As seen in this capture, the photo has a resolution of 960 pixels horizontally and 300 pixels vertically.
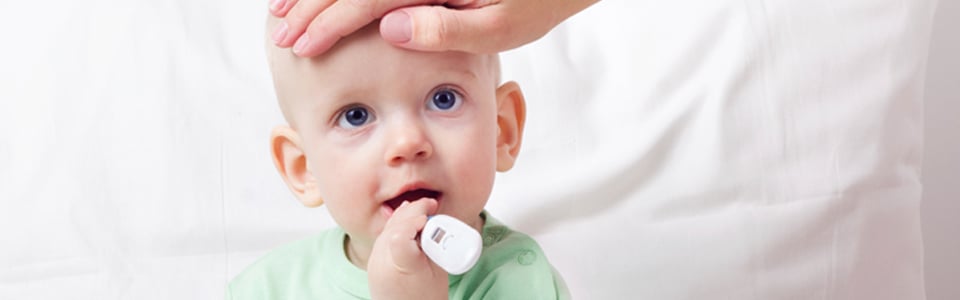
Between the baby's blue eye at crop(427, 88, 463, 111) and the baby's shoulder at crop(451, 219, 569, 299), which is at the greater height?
the baby's blue eye at crop(427, 88, 463, 111)

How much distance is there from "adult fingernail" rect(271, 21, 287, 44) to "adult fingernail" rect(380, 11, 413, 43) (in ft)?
0.33

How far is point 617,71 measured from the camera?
197cm

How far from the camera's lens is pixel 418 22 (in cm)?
117

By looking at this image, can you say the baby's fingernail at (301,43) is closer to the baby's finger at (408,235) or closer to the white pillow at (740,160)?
the baby's finger at (408,235)

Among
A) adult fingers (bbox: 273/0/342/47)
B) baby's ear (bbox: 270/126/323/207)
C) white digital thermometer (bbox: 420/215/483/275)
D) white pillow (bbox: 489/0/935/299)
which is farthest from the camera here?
white pillow (bbox: 489/0/935/299)

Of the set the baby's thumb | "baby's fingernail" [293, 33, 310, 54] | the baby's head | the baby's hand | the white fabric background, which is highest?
the baby's thumb

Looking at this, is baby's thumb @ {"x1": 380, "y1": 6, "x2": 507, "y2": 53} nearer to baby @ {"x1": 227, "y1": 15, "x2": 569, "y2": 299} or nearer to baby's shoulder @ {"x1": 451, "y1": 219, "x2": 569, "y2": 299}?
baby @ {"x1": 227, "y1": 15, "x2": 569, "y2": 299}

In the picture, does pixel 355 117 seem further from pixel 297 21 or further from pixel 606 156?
pixel 606 156

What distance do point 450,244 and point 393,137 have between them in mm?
125

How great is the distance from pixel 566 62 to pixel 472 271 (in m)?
0.70

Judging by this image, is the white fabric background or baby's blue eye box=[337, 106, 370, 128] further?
the white fabric background

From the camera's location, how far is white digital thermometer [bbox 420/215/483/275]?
1.11 meters

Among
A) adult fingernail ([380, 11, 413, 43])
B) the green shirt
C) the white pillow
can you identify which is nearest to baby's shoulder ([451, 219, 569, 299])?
the green shirt

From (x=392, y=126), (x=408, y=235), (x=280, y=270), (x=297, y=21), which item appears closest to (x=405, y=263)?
(x=408, y=235)
